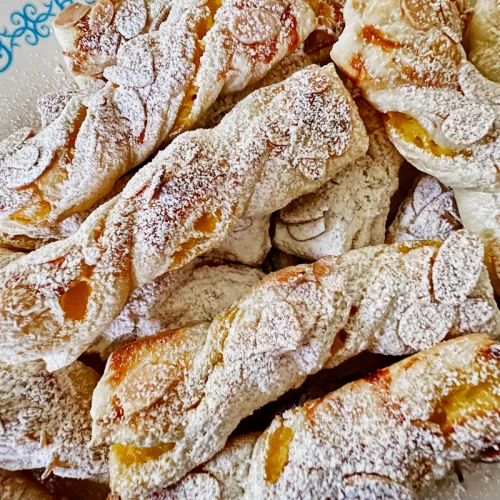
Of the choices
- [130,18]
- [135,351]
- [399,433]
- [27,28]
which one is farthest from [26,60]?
[399,433]

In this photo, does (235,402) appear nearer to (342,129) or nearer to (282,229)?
(282,229)

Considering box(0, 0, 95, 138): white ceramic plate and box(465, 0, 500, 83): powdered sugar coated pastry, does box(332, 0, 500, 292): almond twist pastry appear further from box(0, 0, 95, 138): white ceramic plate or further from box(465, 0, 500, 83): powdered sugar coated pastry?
box(0, 0, 95, 138): white ceramic plate

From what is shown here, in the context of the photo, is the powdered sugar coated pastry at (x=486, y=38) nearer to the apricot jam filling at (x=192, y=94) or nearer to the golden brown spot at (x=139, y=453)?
the apricot jam filling at (x=192, y=94)

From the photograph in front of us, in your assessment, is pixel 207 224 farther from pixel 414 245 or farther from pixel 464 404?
pixel 464 404

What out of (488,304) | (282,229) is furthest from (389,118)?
(488,304)

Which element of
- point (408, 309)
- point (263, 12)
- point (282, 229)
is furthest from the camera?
point (282, 229)

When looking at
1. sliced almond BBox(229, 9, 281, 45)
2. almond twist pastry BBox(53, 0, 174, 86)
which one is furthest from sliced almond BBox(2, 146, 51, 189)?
sliced almond BBox(229, 9, 281, 45)

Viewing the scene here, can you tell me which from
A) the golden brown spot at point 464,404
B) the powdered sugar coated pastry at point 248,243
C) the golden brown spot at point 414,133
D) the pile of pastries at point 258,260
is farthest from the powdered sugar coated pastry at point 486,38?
the golden brown spot at point 464,404
